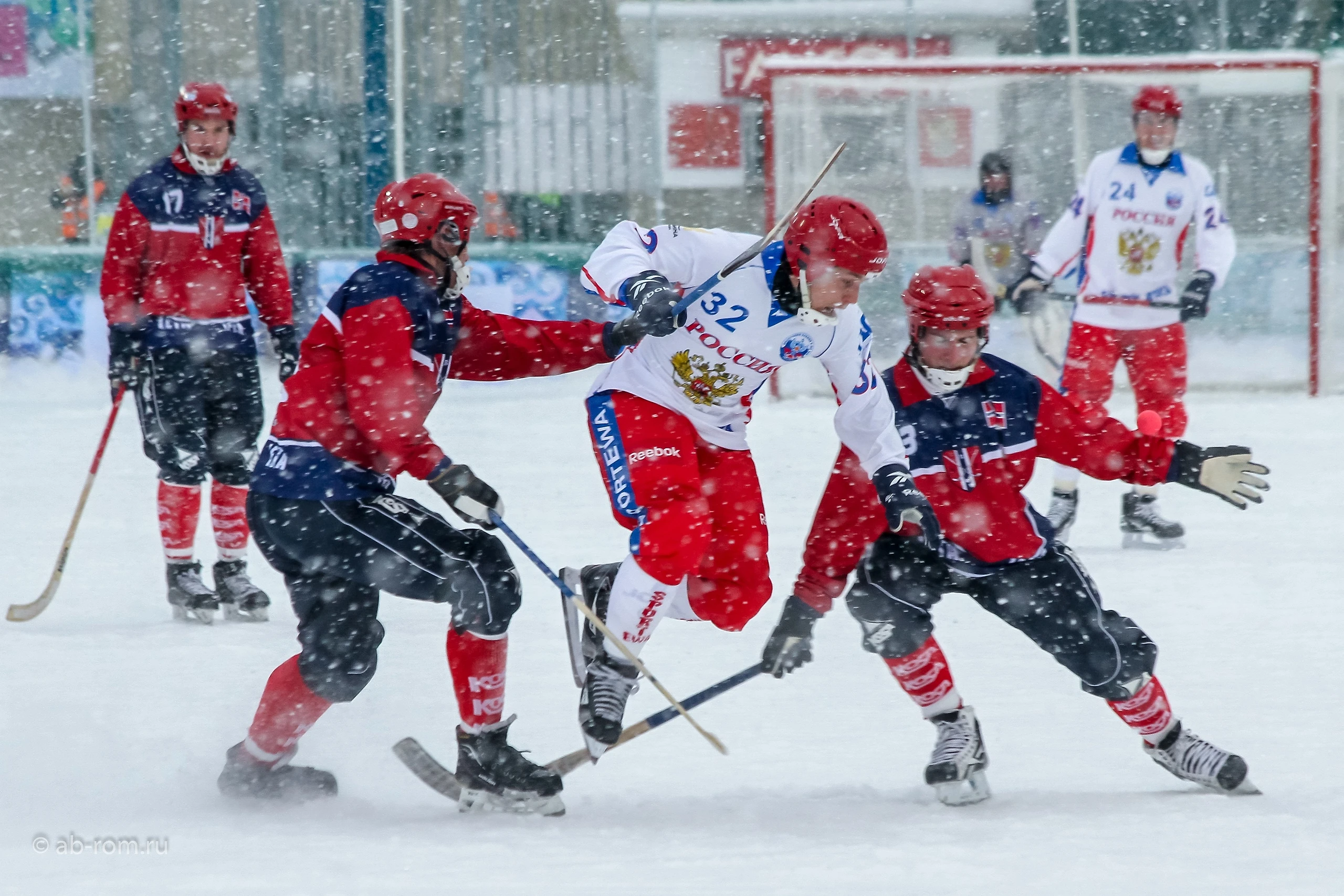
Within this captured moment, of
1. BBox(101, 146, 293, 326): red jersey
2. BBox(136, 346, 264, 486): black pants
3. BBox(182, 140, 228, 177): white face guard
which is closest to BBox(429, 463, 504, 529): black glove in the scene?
BBox(136, 346, 264, 486): black pants

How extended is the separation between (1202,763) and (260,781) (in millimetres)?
2043

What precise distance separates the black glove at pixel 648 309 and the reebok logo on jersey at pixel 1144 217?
393 cm

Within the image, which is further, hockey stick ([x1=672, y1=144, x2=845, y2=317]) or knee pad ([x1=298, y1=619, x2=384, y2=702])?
hockey stick ([x1=672, y1=144, x2=845, y2=317])

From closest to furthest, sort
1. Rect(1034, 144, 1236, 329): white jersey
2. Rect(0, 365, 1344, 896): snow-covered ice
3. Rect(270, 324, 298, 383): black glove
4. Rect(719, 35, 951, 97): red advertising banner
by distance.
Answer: Rect(0, 365, 1344, 896): snow-covered ice → Rect(270, 324, 298, 383): black glove → Rect(1034, 144, 1236, 329): white jersey → Rect(719, 35, 951, 97): red advertising banner

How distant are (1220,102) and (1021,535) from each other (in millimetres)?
8207

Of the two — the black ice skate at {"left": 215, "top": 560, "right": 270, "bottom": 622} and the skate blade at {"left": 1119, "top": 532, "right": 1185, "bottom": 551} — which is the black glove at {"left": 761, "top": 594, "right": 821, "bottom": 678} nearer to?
the black ice skate at {"left": 215, "top": 560, "right": 270, "bottom": 622}

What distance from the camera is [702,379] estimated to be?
3805 mm

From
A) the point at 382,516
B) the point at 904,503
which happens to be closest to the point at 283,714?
the point at 382,516

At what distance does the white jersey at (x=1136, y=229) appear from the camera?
6.85 m

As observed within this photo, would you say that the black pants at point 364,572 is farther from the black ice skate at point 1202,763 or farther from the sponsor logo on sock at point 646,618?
the black ice skate at point 1202,763

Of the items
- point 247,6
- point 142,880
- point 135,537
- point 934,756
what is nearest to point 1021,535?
point 934,756

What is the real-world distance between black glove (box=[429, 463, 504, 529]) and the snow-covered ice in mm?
648

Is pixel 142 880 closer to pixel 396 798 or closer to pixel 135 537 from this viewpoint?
pixel 396 798

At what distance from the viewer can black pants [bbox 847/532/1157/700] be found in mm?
3473
